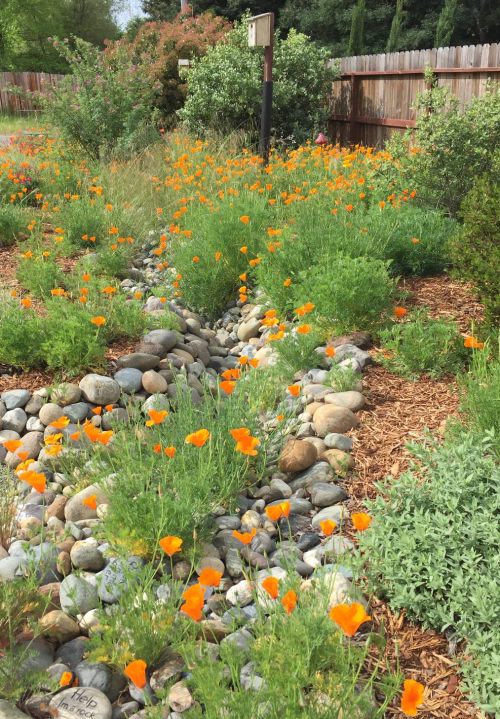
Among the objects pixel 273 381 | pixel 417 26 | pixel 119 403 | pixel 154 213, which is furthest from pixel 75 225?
pixel 417 26

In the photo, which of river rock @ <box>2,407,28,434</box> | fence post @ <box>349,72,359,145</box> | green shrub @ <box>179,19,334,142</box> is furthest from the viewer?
fence post @ <box>349,72,359,145</box>

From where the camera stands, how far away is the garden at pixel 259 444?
7.27 feet

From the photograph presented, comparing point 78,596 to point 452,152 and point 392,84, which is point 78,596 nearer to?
point 452,152

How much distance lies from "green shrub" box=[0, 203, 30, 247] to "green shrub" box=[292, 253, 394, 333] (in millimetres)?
3631

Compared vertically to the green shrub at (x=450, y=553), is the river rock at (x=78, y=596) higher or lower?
lower

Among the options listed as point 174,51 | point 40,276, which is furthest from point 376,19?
point 40,276

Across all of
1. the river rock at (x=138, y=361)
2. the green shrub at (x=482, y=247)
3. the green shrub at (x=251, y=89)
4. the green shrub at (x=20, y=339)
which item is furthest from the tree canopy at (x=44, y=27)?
the river rock at (x=138, y=361)

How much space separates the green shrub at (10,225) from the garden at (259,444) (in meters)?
0.03

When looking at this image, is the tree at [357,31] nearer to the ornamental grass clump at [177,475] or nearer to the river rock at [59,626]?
the ornamental grass clump at [177,475]

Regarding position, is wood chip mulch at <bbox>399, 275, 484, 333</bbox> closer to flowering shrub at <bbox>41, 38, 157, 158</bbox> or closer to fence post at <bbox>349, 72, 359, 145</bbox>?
flowering shrub at <bbox>41, 38, 157, 158</bbox>

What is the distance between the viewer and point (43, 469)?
3711 mm

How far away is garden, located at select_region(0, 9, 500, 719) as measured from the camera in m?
2.21

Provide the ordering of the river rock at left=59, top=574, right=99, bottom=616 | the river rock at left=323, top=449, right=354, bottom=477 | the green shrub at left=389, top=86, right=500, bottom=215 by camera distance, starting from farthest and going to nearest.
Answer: the green shrub at left=389, top=86, right=500, bottom=215
the river rock at left=323, top=449, right=354, bottom=477
the river rock at left=59, top=574, right=99, bottom=616

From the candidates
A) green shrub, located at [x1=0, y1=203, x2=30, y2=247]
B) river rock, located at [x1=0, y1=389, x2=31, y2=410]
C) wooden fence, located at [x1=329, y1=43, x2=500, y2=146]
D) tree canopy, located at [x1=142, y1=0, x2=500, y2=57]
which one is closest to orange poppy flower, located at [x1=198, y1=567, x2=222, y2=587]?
river rock, located at [x1=0, y1=389, x2=31, y2=410]
